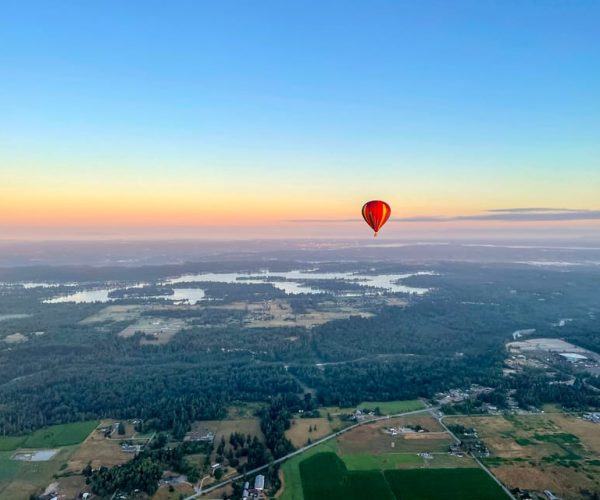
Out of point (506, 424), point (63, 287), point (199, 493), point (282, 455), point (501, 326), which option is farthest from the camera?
point (63, 287)

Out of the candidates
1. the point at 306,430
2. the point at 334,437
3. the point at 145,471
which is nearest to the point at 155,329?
the point at 306,430

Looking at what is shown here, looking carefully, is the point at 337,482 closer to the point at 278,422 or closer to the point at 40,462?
the point at 278,422

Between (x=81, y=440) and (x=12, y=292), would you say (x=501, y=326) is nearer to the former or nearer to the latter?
(x=81, y=440)

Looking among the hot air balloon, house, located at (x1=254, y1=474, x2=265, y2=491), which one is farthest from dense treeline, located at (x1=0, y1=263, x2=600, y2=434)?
the hot air balloon

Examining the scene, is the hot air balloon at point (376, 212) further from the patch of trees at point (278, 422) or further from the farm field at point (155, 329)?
the farm field at point (155, 329)

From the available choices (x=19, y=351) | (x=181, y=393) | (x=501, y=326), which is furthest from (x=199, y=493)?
(x=501, y=326)

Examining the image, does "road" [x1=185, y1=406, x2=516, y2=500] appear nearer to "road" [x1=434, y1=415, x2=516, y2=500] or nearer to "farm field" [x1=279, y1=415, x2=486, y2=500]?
"road" [x1=434, y1=415, x2=516, y2=500]
